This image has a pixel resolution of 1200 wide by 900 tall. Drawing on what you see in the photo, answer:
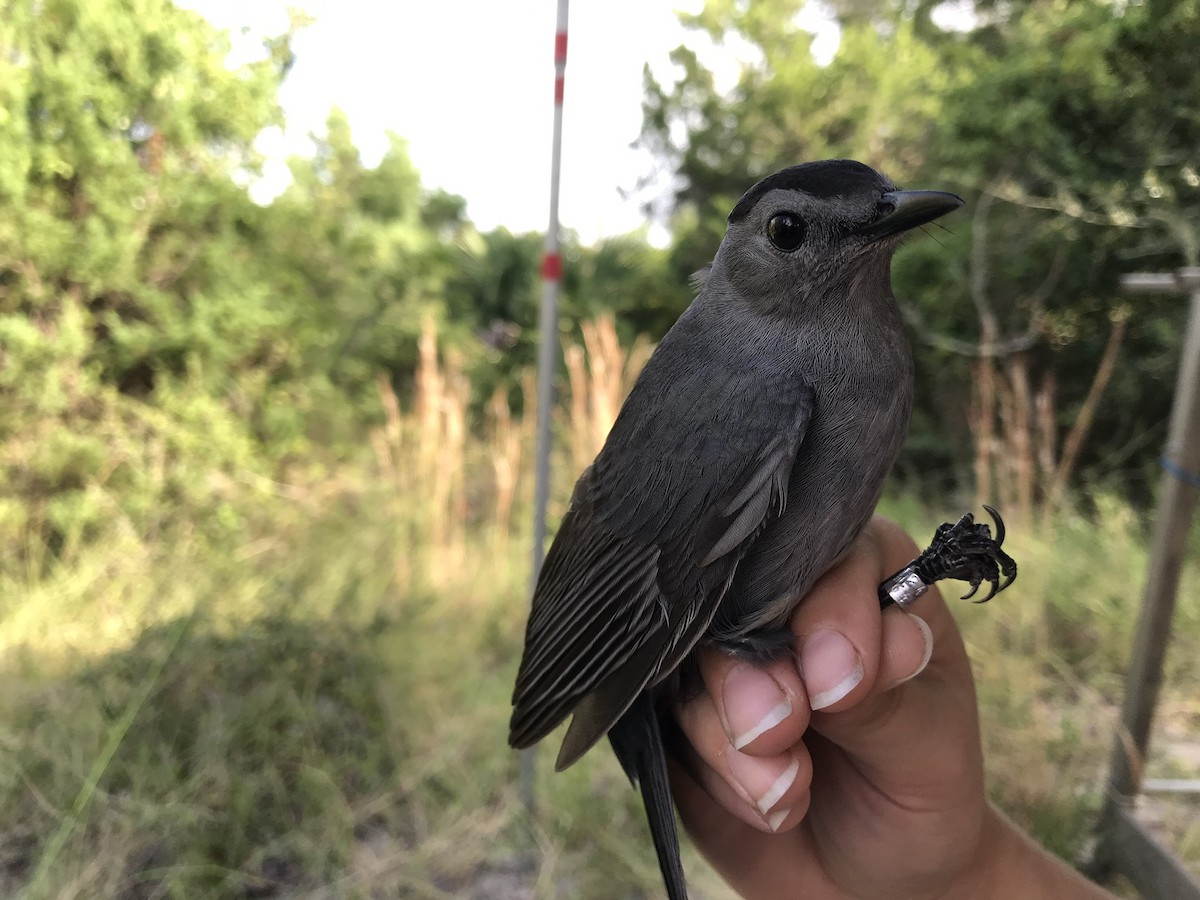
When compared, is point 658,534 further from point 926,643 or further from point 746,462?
point 926,643

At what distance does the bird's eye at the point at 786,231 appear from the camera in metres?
1.18

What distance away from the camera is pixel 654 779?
1301mm

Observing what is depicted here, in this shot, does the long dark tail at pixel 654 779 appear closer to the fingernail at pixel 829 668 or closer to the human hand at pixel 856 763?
the human hand at pixel 856 763

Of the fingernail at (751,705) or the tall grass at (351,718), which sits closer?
the fingernail at (751,705)

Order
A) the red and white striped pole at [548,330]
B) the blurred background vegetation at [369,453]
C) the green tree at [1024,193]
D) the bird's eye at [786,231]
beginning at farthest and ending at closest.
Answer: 1. the green tree at [1024,193]
2. the red and white striped pole at [548,330]
3. the blurred background vegetation at [369,453]
4. the bird's eye at [786,231]

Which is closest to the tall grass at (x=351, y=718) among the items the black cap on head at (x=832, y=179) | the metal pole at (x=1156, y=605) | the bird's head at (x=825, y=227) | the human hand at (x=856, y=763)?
the metal pole at (x=1156, y=605)

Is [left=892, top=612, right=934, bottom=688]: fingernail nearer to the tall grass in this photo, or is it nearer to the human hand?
the human hand

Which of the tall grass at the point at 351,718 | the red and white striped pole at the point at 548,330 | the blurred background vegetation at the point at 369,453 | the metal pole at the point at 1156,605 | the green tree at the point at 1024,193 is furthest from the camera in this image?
the green tree at the point at 1024,193

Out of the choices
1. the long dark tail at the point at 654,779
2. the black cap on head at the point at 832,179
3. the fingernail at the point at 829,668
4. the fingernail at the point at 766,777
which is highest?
the black cap on head at the point at 832,179

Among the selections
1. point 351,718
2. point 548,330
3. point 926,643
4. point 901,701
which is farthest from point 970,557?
point 351,718

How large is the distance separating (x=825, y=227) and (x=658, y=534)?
0.56 meters

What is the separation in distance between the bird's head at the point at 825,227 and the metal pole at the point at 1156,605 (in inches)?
56.1

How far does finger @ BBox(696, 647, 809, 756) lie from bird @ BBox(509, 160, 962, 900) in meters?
0.04

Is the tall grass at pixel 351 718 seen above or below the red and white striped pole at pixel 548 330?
below
